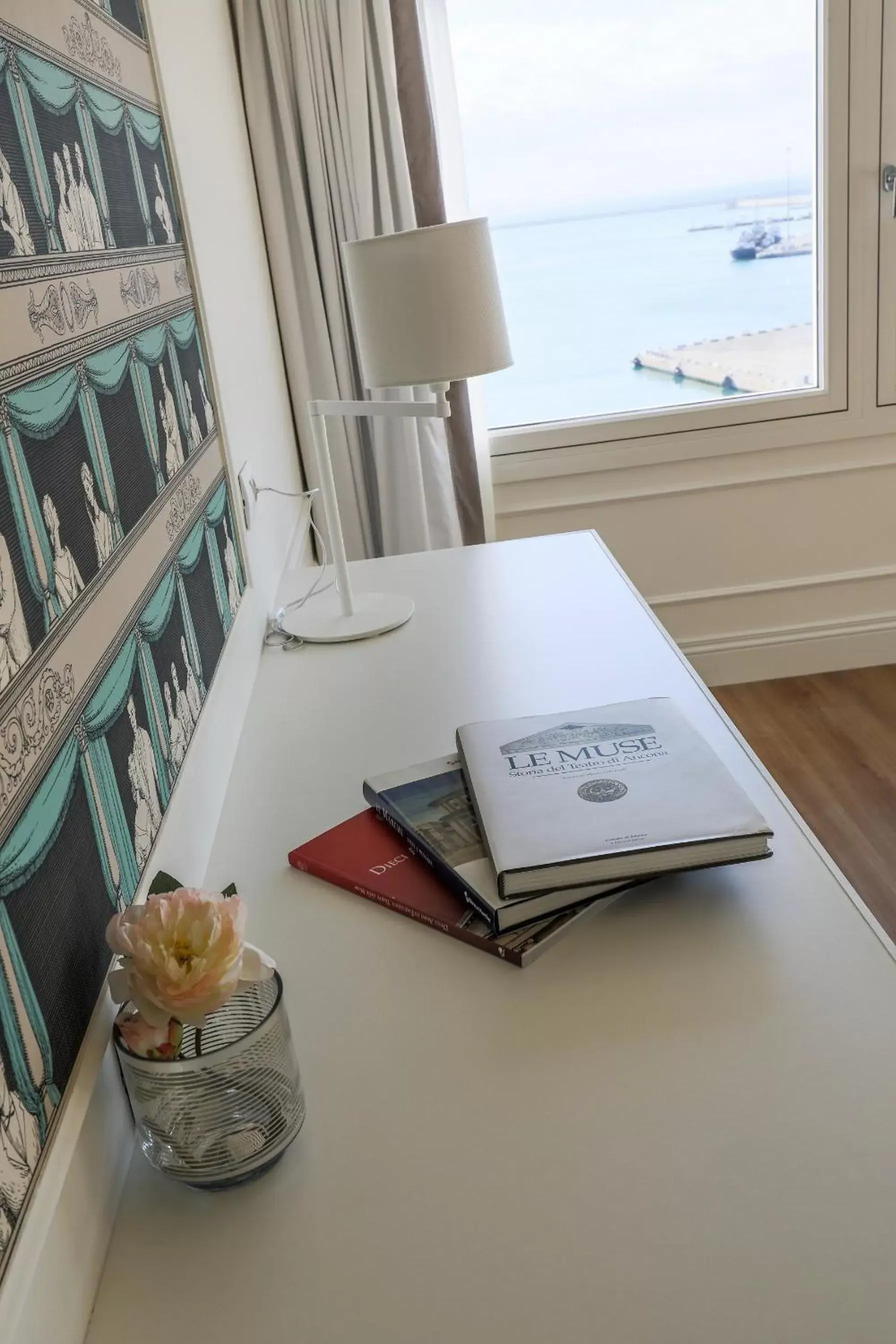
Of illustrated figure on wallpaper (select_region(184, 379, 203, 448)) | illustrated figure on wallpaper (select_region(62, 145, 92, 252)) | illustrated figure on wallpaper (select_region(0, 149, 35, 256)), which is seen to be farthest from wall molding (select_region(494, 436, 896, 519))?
illustrated figure on wallpaper (select_region(0, 149, 35, 256))

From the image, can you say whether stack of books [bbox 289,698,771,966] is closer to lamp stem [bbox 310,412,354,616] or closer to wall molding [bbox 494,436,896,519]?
lamp stem [bbox 310,412,354,616]

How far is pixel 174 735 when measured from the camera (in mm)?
1058

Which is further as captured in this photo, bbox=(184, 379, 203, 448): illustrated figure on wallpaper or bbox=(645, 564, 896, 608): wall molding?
bbox=(645, 564, 896, 608): wall molding

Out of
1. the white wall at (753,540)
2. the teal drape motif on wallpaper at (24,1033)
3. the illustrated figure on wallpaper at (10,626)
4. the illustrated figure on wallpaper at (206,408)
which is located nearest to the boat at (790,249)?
the white wall at (753,540)

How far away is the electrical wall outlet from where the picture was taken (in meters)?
1.64

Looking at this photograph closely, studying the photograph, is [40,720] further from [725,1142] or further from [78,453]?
[725,1142]

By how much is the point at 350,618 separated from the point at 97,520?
0.83 meters

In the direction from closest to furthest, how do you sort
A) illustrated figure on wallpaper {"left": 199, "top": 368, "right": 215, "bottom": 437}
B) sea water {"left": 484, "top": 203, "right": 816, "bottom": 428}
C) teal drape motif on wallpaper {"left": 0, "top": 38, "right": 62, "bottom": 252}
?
1. teal drape motif on wallpaper {"left": 0, "top": 38, "right": 62, "bottom": 252}
2. illustrated figure on wallpaper {"left": 199, "top": 368, "right": 215, "bottom": 437}
3. sea water {"left": 484, "top": 203, "right": 816, "bottom": 428}

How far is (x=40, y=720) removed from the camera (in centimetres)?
71

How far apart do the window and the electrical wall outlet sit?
127 cm

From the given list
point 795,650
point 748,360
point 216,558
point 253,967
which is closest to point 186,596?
point 216,558

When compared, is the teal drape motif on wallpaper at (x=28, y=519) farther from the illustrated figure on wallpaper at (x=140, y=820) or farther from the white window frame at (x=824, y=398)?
the white window frame at (x=824, y=398)

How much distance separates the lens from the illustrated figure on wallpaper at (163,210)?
1.25 meters

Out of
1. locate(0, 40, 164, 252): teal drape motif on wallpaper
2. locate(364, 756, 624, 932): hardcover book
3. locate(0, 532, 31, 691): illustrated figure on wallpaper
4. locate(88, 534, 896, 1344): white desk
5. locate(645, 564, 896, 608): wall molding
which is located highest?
locate(0, 40, 164, 252): teal drape motif on wallpaper
